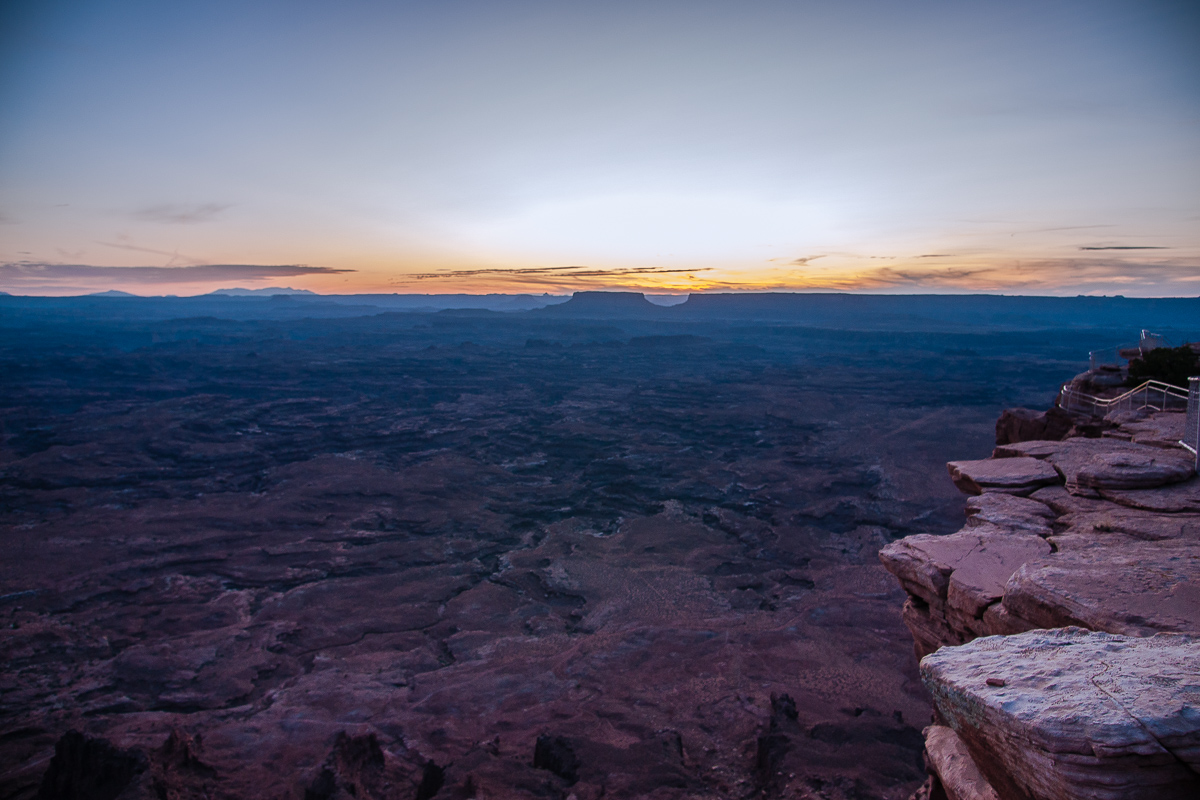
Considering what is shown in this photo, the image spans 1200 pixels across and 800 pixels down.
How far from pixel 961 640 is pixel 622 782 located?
18.7 feet

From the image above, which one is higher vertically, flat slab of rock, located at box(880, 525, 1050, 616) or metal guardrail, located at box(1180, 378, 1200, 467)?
metal guardrail, located at box(1180, 378, 1200, 467)

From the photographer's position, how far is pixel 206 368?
220ft

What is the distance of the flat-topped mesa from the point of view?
2945 millimetres

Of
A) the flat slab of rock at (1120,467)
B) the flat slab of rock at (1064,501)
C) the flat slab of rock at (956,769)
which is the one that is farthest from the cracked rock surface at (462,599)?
the flat slab of rock at (1120,467)

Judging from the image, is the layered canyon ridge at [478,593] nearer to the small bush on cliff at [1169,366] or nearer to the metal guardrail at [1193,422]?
the metal guardrail at [1193,422]

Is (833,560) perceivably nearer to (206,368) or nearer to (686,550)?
(686,550)

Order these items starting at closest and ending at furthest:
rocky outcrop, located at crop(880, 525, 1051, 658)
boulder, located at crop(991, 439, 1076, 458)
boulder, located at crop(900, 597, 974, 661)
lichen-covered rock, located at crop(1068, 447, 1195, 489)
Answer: rocky outcrop, located at crop(880, 525, 1051, 658)
boulder, located at crop(900, 597, 974, 661)
lichen-covered rock, located at crop(1068, 447, 1195, 489)
boulder, located at crop(991, 439, 1076, 458)

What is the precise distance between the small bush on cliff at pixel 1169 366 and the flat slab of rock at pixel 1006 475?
713 cm

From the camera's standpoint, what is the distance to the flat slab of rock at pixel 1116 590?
4.30m

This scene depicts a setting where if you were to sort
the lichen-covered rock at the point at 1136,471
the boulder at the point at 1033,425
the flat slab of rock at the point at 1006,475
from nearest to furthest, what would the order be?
the lichen-covered rock at the point at 1136,471 < the flat slab of rock at the point at 1006,475 < the boulder at the point at 1033,425

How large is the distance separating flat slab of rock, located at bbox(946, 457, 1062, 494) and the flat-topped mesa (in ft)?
0.09

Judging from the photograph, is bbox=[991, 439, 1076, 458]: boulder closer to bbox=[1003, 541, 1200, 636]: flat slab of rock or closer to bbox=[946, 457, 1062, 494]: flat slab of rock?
bbox=[946, 457, 1062, 494]: flat slab of rock

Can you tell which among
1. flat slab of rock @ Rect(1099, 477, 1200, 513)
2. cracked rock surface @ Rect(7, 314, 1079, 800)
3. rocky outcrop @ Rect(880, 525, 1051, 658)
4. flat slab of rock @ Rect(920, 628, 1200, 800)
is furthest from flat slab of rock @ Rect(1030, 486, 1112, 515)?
cracked rock surface @ Rect(7, 314, 1079, 800)

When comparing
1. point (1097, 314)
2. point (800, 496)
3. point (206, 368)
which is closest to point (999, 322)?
point (1097, 314)
